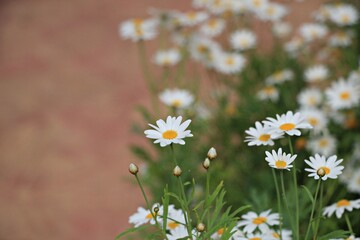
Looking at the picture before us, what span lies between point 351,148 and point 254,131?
35.2 inches

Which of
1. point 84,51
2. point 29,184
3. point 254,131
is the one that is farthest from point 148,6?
point 254,131

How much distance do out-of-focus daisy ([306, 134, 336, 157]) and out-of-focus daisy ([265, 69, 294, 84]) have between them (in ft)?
0.90

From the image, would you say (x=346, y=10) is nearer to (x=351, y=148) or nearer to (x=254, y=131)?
(x=351, y=148)

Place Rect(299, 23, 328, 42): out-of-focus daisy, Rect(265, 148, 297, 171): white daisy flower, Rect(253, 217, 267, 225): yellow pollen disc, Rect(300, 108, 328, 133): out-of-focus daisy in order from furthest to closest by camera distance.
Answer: Rect(299, 23, 328, 42): out-of-focus daisy, Rect(300, 108, 328, 133): out-of-focus daisy, Rect(253, 217, 267, 225): yellow pollen disc, Rect(265, 148, 297, 171): white daisy flower

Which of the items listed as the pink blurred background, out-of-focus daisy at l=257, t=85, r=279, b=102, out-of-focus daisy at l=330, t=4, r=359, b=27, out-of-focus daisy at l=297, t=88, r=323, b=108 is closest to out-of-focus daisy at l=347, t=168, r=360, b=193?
out-of-focus daisy at l=297, t=88, r=323, b=108

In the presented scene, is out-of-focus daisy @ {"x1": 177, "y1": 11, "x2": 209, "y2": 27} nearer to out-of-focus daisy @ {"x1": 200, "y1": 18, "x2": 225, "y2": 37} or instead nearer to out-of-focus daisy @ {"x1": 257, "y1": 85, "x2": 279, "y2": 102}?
out-of-focus daisy @ {"x1": 200, "y1": 18, "x2": 225, "y2": 37}

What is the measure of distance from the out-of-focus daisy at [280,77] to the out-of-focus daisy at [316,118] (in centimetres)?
22

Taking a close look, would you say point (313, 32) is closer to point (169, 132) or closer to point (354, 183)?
point (354, 183)

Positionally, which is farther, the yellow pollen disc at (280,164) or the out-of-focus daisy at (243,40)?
the out-of-focus daisy at (243,40)

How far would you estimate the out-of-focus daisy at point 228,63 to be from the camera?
1917mm

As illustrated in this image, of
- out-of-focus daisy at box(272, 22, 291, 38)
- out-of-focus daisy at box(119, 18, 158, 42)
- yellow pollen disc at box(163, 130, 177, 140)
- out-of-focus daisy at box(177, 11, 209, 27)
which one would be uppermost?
out-of-focus daisy at box(272, 22, 291, 38)

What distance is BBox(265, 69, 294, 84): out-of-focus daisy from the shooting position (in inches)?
73.2

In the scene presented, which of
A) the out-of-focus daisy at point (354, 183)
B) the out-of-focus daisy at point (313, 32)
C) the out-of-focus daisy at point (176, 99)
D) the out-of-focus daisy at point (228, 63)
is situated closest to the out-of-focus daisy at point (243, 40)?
the out-of-focus daisy at point (228, 63)

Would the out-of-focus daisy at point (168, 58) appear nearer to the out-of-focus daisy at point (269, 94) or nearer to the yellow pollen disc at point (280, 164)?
the out-of-focus daisy at point (269, 94)
